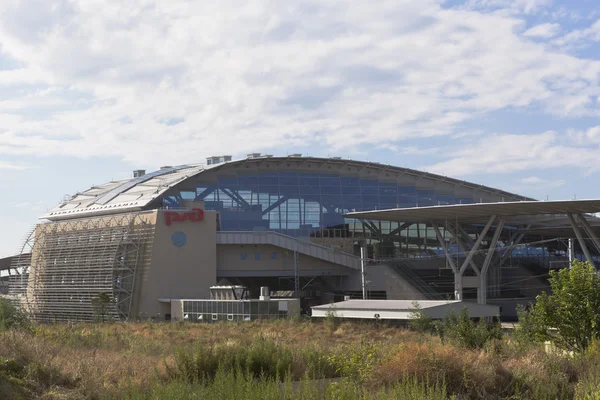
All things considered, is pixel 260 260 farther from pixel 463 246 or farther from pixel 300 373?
pixel 300 373

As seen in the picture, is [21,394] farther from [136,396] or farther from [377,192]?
[377,192]

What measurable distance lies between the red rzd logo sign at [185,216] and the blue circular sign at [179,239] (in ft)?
3.22

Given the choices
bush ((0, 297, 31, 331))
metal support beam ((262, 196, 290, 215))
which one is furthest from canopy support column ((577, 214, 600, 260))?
bush ((0, 297, 31, 331))

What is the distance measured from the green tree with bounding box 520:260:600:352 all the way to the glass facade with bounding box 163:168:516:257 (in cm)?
4395

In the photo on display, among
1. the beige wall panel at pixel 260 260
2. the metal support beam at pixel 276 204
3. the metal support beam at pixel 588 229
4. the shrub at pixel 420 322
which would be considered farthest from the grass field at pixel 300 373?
the metal support beam at pixel 276 204

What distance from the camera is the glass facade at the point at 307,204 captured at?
6488 cm

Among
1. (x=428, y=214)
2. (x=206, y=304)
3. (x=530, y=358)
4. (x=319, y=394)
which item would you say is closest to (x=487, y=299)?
(x=428, y=214)

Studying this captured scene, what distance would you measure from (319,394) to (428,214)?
44.5 m

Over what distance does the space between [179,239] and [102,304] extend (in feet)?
23.9

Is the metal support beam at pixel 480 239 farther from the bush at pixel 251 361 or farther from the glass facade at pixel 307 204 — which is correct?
the bush at pixel 251 361

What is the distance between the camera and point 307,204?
6738 cm

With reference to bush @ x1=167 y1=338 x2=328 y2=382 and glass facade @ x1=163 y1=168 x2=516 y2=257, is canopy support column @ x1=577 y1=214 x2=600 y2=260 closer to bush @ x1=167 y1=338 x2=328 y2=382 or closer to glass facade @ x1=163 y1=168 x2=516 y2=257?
glass facade @ x1=163 y1=168 x2=516 y2=257

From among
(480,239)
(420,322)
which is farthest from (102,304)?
(480,239)

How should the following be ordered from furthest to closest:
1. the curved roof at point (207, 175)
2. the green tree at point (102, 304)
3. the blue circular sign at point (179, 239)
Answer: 1. the curved roof at point (207, 175)
2. the blue circular sign at point (179, 239)
3. the green tree at point (102, 304)
